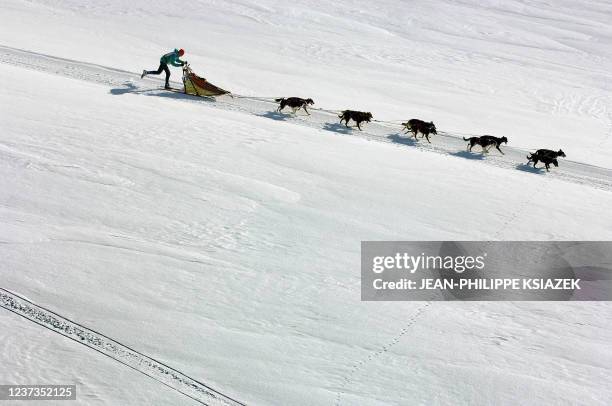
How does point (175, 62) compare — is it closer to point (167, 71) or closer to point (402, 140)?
point (167, 71)

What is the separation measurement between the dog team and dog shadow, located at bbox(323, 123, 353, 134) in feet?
0.30

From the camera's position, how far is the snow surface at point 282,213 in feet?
22.6

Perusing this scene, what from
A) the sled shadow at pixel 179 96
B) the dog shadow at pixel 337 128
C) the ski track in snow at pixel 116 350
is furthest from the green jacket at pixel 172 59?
the ski track in snow at pixel 116 350

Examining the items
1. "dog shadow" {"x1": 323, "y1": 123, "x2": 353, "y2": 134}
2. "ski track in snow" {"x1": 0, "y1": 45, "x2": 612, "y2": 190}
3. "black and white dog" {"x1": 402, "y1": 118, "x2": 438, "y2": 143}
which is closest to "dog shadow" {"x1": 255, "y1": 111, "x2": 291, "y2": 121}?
"ski track in snow" {"x1": 0, "y1": 45, "x2": 612, "y2": 190}

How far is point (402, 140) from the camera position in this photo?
1319 centimetres

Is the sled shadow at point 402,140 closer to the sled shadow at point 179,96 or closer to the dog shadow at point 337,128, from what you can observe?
the dog shadow at point 337,128

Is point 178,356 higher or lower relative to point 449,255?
lower

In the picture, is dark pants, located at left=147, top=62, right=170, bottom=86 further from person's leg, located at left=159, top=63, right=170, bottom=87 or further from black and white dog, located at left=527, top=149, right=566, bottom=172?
black and white dog, located at left=527, top=149, right=566, bottom=172

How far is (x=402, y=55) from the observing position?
62.7ft

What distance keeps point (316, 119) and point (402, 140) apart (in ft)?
6.63

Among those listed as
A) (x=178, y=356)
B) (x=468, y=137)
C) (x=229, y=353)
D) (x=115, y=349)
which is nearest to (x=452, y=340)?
(x=229, y=353)

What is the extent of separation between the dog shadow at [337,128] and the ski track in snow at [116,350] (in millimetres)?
7563

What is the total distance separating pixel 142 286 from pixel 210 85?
7.59 m

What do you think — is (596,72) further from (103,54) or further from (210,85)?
(103,54)
